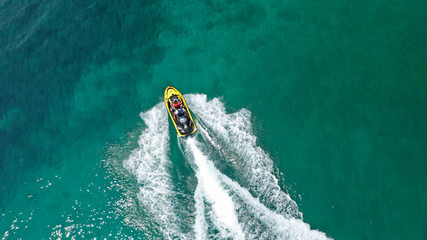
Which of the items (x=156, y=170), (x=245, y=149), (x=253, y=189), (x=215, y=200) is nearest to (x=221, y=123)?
(x=245, y=149)

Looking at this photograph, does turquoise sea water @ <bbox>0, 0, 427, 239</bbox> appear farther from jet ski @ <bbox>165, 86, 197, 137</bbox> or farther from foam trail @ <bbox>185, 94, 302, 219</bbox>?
jet ski @ <bbox>165, 86, 197, 137</bbox>

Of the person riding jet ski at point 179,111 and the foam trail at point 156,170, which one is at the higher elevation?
the person riding jet ski at point 179,111

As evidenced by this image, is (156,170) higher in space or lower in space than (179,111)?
lower

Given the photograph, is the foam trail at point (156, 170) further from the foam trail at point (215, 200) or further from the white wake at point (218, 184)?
the foam trail at point (215, 200)

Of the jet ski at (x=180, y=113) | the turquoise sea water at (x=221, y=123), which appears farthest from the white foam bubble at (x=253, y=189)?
the jet ski at (x=180, y=113)

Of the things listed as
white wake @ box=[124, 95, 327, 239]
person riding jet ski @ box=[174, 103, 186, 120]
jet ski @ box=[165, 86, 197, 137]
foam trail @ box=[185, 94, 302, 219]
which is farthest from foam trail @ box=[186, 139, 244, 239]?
person riding jet ski @ box=[174, 103, 186, 120]

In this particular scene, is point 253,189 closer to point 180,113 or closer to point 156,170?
point 156,170
